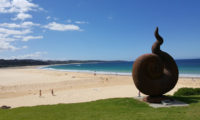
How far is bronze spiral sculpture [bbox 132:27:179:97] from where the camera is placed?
387 inches

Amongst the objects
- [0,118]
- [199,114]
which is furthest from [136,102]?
[0,118]

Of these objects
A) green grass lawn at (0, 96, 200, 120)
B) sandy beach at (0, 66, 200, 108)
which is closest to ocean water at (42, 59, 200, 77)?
sandy beach at (0, 66, 200, 108)

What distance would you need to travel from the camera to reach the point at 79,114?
7.67 m

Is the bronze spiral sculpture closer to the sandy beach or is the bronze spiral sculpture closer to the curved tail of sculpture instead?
the curved tail of sculpture

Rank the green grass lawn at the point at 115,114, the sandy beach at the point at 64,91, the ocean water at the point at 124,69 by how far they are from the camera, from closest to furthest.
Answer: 1. the green grass lawn at the point at 115,114
2. the sandy beach at the point at 64,91
3. the ocean water at the point at 124,69

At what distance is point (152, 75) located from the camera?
1002 centimetres

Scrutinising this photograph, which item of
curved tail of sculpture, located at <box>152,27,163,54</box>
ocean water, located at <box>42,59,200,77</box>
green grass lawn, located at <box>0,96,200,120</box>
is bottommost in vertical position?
ocean water, located at <box>42,59,200,77</box>

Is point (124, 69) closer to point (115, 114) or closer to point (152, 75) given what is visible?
point (152, 75)

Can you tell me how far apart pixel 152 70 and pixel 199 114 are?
11.8 feet

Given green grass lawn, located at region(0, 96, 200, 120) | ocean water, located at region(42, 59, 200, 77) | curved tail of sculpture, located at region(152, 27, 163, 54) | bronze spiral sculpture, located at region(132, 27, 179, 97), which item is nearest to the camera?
green grass lawn, located at region(0, 96, 200, 120)

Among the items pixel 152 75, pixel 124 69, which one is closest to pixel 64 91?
pixel 152 75

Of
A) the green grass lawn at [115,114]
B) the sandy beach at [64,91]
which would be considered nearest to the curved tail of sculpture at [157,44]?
the green grass lawn at [115,114]

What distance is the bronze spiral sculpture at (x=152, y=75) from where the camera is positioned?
982cm

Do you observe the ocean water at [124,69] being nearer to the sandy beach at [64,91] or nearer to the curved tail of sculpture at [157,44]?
the sandy beach at [64,91]
